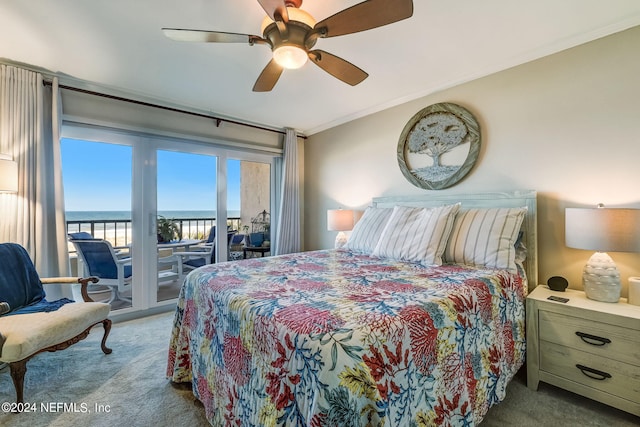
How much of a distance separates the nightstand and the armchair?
309 centimetres

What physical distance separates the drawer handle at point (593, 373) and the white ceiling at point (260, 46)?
222cm

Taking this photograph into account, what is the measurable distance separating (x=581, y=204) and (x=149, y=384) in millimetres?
3334

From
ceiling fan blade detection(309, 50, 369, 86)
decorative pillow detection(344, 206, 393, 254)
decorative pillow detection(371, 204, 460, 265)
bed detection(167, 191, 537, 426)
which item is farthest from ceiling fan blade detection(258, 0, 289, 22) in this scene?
decorative pillow detection(344, 206, 393, 254)

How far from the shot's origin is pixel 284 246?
4.14m

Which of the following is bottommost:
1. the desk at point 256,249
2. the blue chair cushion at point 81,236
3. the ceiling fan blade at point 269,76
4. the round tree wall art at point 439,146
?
the desk at point 256,249

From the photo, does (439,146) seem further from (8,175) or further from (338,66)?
(8,175)

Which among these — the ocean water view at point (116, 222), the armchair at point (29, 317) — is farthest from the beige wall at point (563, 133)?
the armchair at point (29, 317)

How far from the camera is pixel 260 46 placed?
2.15m

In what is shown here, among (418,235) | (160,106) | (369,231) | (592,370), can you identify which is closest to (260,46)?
(160,106)

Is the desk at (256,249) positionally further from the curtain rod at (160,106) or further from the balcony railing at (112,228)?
the curtain rod at (160,106)

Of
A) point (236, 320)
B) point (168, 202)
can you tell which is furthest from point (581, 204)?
point (168, 202)

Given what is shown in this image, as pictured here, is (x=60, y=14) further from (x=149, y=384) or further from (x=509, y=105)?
(x=509, y=105)

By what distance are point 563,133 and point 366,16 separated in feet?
5.96

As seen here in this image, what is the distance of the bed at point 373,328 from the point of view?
0.90 meters
